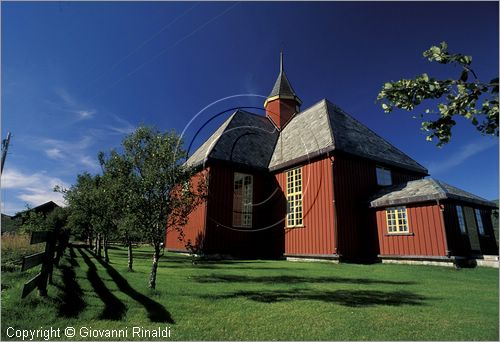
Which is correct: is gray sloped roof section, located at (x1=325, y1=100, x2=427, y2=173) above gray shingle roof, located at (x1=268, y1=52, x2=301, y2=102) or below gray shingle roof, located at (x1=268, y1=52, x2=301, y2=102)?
below

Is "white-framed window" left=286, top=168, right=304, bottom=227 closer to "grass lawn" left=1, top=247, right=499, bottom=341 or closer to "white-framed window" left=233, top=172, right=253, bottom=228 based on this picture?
"white-framed window" left=233, top=172, right=253, bottom=228

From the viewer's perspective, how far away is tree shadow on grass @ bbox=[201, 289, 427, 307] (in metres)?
7.00

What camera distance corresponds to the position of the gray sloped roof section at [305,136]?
61.8 ft

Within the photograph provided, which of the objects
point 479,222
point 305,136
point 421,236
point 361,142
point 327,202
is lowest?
point 421,236

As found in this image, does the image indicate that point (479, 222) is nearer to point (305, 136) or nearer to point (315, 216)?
point (315, 216)

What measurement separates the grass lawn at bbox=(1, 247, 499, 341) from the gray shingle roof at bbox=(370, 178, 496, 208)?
5.52m

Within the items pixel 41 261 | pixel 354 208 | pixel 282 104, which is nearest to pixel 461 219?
pixel 354 208

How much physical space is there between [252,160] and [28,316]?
54.4 ft

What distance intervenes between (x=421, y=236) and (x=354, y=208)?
149 inches

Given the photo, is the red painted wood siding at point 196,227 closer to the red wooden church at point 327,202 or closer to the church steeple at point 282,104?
the red wooden church at point 327,202

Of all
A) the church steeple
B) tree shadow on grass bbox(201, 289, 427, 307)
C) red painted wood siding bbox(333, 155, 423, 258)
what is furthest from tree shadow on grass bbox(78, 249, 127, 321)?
the church steeple

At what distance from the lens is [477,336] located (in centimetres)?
485

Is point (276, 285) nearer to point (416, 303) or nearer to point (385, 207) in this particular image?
point (416, 303)

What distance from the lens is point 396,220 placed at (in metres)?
16.0
